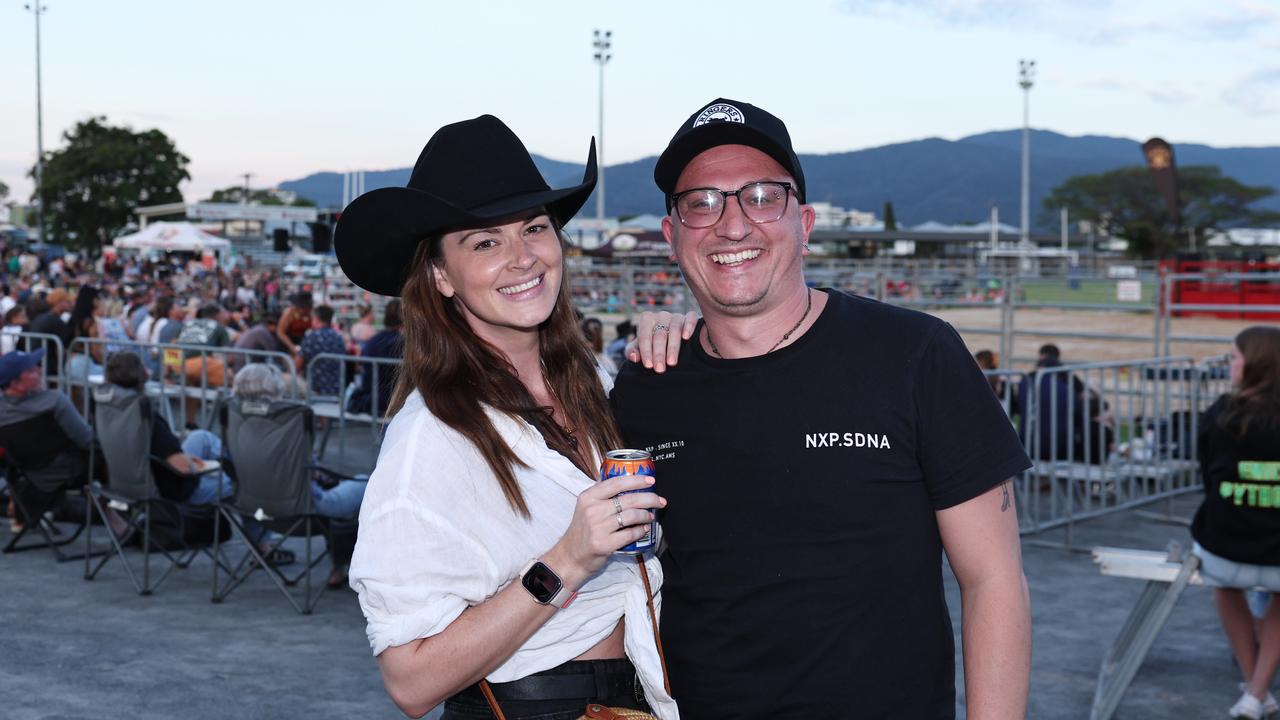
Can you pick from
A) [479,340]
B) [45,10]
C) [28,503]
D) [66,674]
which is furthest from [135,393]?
[45,10]

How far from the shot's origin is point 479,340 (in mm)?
2666

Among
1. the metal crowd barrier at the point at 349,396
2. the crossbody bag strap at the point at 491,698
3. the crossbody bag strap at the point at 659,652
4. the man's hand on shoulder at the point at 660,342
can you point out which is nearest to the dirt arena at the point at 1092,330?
the metal crowd barrier at the point at 349,396

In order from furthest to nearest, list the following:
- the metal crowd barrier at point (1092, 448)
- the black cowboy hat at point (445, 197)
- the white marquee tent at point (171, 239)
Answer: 1. the white marquee tent at point (171, 239)
2. the metal crowd barrier at point (1092, 448)
3. the black cowboy hat at point (445, 197)

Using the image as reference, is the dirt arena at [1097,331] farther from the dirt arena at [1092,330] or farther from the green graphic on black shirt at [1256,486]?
the green graphic on black shirt at [1256,486]

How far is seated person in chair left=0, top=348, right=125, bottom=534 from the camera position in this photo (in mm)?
8344

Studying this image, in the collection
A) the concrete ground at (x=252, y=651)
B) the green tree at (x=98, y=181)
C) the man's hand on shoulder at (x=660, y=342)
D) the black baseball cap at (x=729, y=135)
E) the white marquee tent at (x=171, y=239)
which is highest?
the green tree at (x=98, y=181)

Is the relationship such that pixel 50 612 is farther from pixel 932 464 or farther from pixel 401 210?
pixel 932 464

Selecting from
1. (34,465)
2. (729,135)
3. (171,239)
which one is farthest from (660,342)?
(171,239)

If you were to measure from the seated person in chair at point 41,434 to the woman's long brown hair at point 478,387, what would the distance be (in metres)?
6.70

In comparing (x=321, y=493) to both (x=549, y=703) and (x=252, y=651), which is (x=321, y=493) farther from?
(x=549, y=703)

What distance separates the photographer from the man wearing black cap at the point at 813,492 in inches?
91.3

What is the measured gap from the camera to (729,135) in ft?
8.28

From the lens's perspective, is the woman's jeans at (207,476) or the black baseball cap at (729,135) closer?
the black baseball cap at (729,135)

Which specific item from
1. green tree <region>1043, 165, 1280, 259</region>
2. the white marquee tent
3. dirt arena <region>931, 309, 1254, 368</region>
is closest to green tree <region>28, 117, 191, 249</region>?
the white marquee tent
